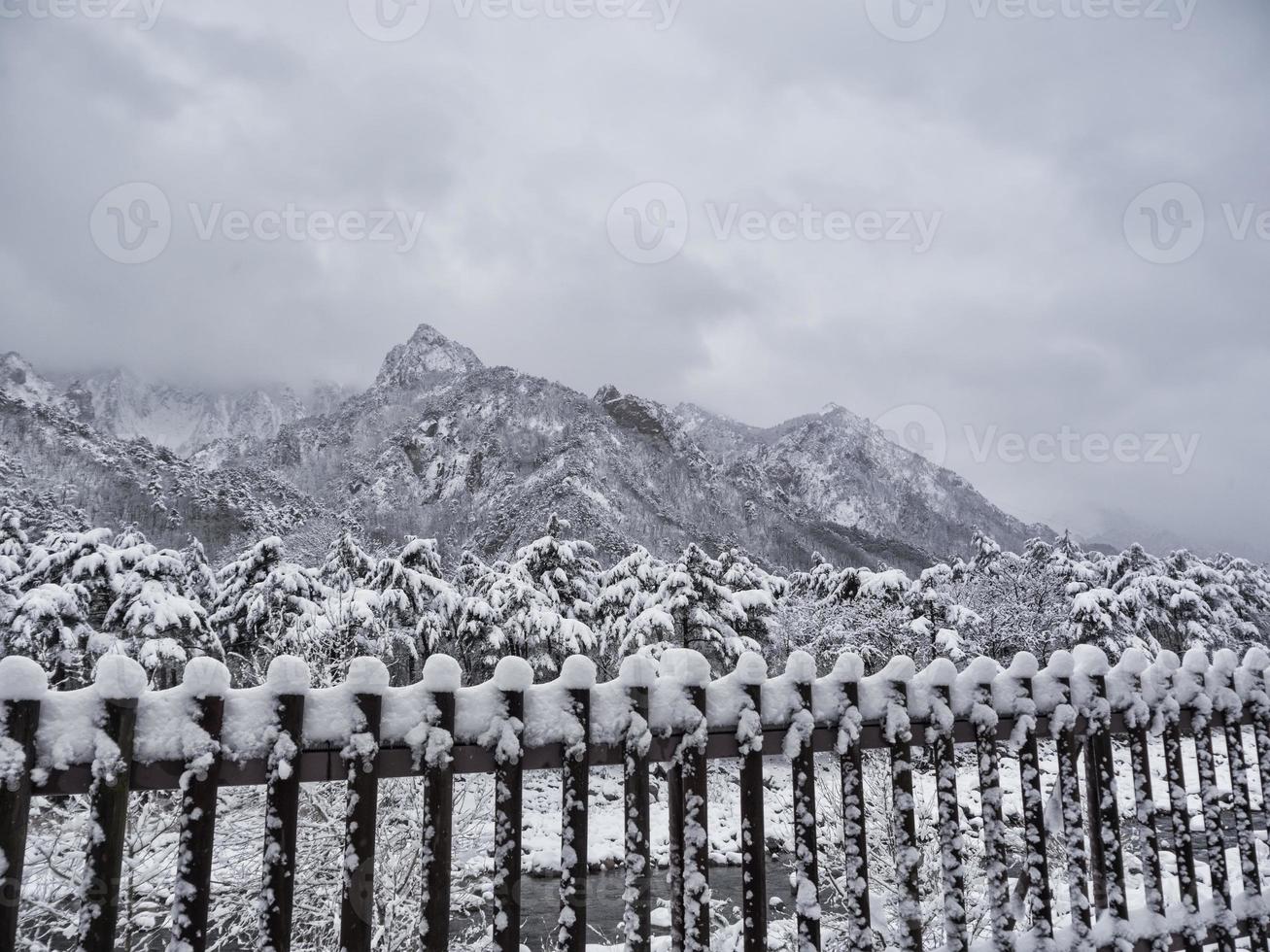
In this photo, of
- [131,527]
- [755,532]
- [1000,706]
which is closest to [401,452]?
[755,532]

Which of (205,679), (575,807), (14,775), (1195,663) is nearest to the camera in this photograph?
(14,775)

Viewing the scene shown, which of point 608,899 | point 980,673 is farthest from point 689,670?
point 608,899

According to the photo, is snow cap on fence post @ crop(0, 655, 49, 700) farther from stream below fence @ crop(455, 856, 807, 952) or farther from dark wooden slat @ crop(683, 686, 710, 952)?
stream below fence @ crop(455, 856, 807, 952)

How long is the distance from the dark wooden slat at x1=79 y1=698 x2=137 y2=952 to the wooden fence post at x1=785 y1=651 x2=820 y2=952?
7.30ft

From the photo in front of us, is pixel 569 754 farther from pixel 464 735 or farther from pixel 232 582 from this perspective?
pixel 232 582

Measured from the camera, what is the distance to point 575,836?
8.31ft

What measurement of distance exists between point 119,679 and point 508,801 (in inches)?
49.4

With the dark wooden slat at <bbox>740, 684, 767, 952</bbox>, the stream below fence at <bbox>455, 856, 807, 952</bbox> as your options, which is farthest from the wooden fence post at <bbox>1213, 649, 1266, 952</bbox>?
the stream below fence at <bbox>455, 856, 807, 952</bbox>

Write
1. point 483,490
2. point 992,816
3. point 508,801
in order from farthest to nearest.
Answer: point 483,490, point 992,816, point 508,801

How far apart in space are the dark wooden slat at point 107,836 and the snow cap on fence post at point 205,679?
16 centimetres

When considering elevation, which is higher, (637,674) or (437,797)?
(637,674)

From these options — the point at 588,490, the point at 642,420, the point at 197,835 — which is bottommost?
the point at 197,835

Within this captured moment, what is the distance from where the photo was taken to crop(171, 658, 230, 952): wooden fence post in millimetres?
2092

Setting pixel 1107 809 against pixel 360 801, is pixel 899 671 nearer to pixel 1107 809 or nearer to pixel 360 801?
pixel 1107 809
